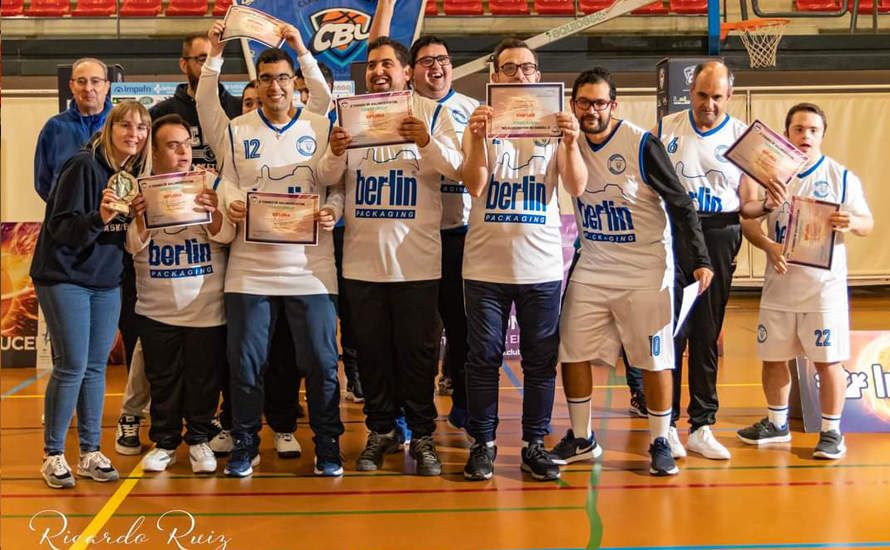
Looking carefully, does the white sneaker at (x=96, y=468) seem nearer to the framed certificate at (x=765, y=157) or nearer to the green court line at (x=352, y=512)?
the green court line at (x=352, y=512)

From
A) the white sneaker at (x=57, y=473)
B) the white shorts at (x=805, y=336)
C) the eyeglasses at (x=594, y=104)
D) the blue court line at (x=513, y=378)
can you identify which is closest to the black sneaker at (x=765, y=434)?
the white shorts at (x=805, y=336)

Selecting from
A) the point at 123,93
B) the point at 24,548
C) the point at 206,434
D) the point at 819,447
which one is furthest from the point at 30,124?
the point at 819,447

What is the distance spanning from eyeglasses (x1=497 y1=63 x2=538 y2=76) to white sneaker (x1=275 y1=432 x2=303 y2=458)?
2.19 meters

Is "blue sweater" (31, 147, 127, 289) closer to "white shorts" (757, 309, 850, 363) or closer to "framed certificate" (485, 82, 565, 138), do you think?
"framed certificate" (485, 82, 565, 138)

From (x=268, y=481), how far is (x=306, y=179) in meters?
1.44

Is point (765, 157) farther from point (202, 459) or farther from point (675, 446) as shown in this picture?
point (202, 459)

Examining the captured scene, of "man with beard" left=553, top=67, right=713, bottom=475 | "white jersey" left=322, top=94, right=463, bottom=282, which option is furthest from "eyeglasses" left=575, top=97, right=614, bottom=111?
"white jersey" left=322, top=94, right=463, bottom=282

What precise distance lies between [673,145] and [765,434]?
5.41 feet

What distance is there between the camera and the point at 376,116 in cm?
430

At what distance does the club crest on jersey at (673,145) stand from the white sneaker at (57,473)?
11.0 ft

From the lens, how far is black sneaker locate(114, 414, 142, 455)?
16.9 ft

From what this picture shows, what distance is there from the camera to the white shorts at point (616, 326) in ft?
14.7

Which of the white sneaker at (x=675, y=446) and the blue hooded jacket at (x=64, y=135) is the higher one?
the blue hooded jacket at (x=64, y=135)

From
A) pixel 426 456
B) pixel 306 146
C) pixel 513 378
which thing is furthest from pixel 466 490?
pixel 513 378
